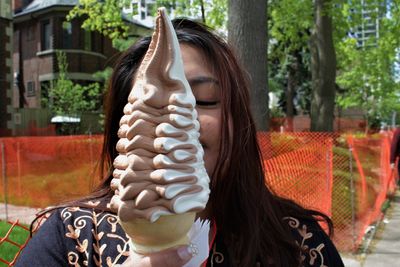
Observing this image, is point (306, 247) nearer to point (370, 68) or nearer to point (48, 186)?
point (48, 186)

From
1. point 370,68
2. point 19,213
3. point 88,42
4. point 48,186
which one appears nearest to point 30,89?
point 88,42

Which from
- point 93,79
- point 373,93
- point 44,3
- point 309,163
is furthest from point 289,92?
point 309,163

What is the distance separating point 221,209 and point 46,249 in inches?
24.1

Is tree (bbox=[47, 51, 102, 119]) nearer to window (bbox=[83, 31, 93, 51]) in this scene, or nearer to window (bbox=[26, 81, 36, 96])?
window (bbox=[83, 31, 93, 51])

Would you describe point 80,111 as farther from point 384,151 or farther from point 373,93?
point 373,93

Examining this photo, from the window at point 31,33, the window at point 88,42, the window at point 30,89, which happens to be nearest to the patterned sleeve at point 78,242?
the window at point 88,42

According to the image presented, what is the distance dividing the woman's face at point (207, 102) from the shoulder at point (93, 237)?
1.28 ft

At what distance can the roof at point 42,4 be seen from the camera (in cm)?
2458

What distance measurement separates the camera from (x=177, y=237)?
1.26 meters

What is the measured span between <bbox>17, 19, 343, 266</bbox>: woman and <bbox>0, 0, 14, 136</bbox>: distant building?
1855 cm

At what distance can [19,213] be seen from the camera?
8.98 meters

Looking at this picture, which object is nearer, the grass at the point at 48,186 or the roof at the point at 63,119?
the grass at the point at 48,186

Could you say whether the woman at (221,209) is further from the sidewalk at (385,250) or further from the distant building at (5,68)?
the distant building at (5,68)

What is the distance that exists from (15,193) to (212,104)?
30.6 feet
